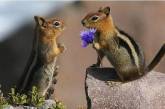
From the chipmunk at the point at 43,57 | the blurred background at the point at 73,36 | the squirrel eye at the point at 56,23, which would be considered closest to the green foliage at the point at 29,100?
the chipmunk at the point at 43,57

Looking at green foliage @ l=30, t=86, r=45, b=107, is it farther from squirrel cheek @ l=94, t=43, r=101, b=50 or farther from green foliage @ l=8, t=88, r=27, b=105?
squirrel cheek @ l=94, t=43, r=101, b=50

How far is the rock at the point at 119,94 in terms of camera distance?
23.1ft

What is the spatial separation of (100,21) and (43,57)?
2.82ft

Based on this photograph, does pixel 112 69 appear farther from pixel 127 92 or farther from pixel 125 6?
pixel 125 6

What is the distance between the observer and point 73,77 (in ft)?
46.6

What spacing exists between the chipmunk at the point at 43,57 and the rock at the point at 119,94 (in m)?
0.49

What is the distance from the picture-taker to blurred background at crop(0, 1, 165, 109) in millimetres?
14070

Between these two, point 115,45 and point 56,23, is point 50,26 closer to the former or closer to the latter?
point 56,23

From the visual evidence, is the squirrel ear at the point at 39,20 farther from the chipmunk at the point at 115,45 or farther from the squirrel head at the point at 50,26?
the chipmunk at the point at 115,45

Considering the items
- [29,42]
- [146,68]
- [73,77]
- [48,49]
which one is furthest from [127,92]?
[29,42]

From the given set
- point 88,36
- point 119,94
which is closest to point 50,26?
point 88,36

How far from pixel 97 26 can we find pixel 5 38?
28.0 feet

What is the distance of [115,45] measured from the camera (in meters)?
6.96

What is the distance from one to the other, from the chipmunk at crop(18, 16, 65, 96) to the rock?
0.49 metres
